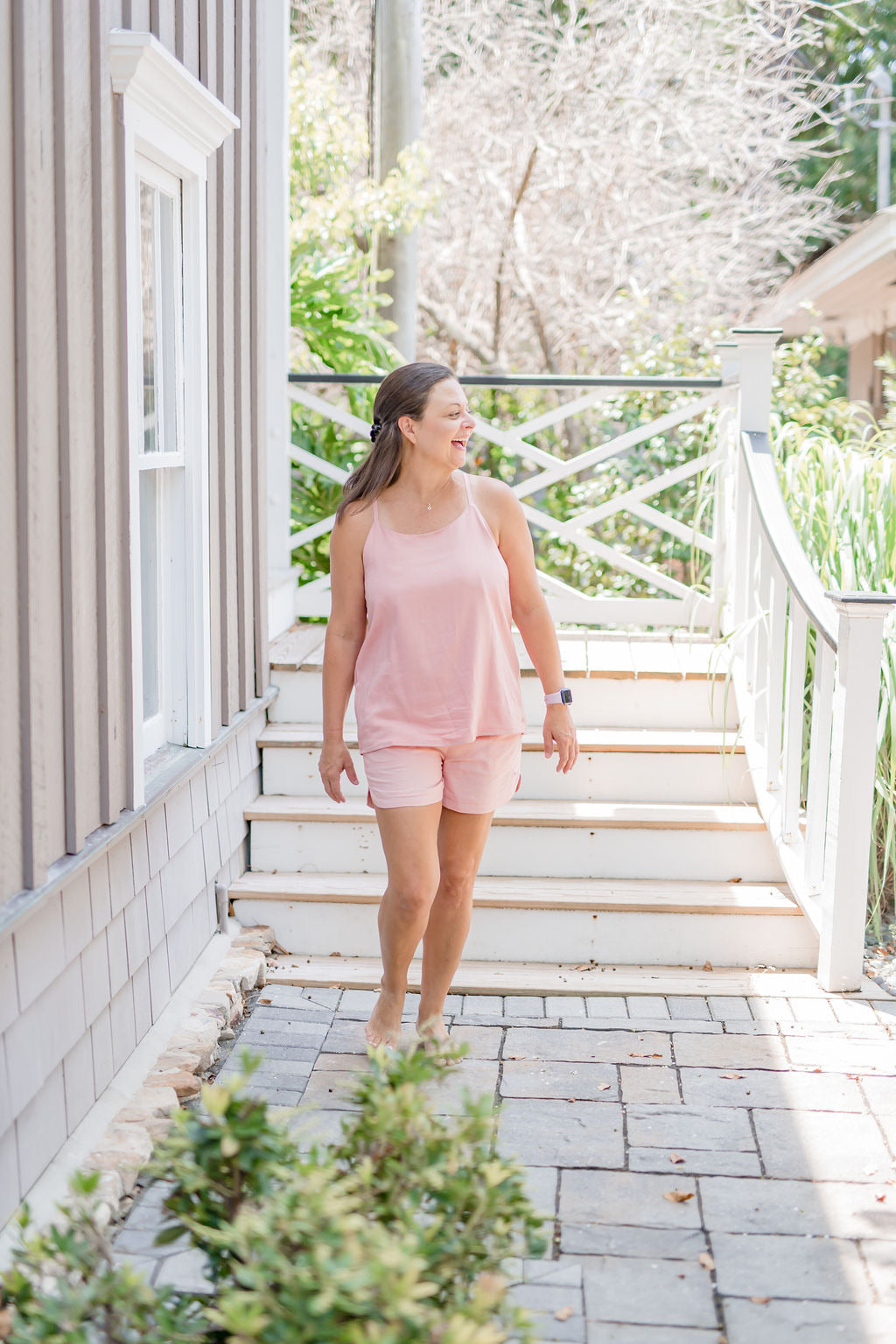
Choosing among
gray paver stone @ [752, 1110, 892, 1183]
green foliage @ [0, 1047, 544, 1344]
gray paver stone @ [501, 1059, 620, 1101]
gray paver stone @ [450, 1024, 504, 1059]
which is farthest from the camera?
gray paver stone @ [450, 1024, 504, 1059]

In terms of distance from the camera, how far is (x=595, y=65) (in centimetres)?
1158

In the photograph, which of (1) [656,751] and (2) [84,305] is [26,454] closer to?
(2) [84,305]

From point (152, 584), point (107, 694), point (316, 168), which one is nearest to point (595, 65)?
point (316, 168)

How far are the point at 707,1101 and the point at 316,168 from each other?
6.80 meters

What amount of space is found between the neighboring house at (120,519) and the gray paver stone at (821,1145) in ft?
5.02

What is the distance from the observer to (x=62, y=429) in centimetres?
271

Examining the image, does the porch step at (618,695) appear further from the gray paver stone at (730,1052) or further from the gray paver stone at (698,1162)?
the gray paver stone at (698,1162)

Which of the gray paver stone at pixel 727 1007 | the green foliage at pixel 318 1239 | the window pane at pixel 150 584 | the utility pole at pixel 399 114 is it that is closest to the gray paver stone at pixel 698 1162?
the gray paver stone at pixel 727 1007

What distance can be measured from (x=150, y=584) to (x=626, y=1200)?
78.1 inches

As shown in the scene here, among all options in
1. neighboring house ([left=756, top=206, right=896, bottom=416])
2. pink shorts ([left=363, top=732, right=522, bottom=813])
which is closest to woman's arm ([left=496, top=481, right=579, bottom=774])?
pink shorts ([left=363, top=732, right=522, bottom=813])

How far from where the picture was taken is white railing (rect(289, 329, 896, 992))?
379 centimetres

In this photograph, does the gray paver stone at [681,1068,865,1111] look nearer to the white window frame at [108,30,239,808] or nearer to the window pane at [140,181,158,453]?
the white window frame at [108,30,239,808]

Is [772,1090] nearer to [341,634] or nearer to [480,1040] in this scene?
[480,1040]

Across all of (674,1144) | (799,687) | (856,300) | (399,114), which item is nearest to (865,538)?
(799,687)
